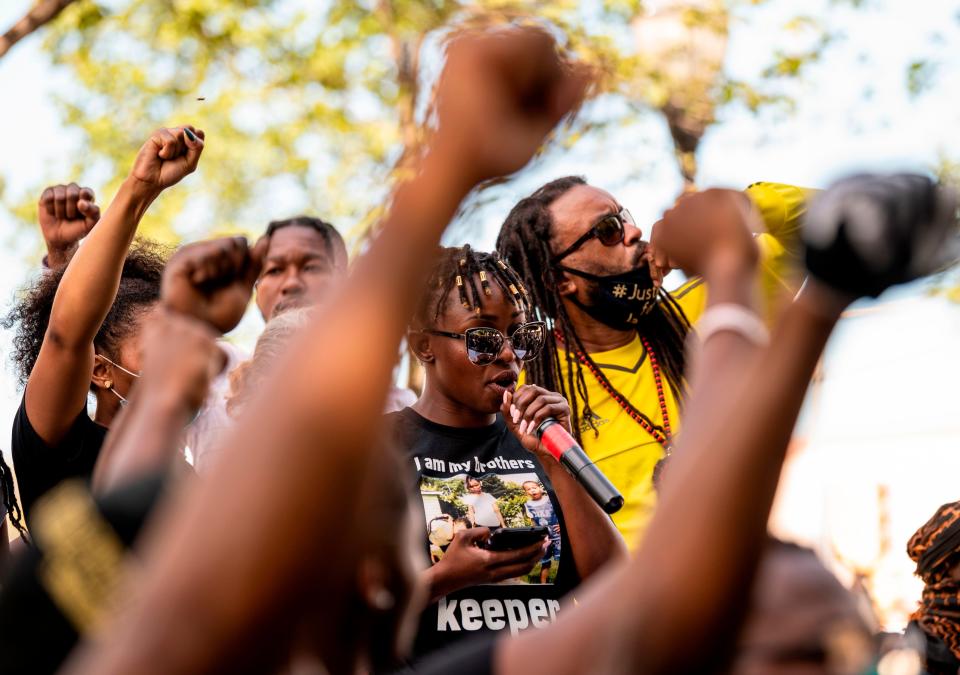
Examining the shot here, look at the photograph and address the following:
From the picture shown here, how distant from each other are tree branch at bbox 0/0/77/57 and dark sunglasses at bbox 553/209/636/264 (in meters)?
5.22

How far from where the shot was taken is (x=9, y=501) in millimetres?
3666

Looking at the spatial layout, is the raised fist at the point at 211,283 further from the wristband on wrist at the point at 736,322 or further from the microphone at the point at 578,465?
the microphone at the point at 578,465

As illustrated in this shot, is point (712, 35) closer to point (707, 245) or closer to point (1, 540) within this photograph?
point (1, 540)

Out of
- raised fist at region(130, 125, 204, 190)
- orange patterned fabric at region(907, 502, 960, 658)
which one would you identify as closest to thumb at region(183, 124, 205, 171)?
raised fist at region(130, 125, 204, 190)

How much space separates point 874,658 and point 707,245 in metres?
0.76

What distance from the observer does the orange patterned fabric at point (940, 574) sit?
4355 millimetres

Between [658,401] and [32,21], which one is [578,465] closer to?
[658,401]

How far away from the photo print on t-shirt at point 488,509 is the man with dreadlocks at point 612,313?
0.53m

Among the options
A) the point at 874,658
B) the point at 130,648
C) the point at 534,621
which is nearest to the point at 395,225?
the point at 130,648

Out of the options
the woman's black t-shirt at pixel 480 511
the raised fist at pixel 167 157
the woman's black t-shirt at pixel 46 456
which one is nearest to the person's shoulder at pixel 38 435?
the woman's black t-shirt at pixel 46 456

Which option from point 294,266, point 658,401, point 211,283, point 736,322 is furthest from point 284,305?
point 736,322

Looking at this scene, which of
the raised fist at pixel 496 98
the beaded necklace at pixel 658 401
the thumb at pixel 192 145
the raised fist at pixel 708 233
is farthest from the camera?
the beaded necklace at pixel 658 401

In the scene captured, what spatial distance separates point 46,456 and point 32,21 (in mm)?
6132

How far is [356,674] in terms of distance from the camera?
1.63 metres
